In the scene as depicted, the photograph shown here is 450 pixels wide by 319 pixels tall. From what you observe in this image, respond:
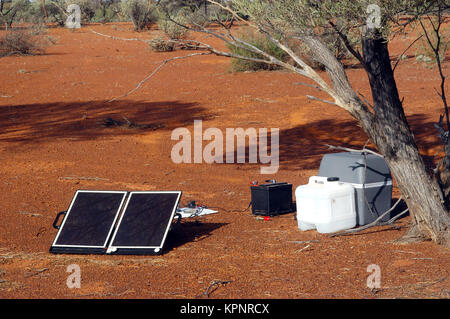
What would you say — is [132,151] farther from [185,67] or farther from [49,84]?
[185,67]

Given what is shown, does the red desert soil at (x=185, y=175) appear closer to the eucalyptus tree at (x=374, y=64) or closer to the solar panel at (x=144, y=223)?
the solar panel at (x=144, y=223)

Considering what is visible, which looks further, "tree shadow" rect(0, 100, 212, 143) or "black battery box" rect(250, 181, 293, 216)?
"tree shadow" rect(0, 100, 212, 143)

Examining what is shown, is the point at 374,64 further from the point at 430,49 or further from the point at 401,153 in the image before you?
the point at 430,49

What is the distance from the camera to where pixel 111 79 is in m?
19.5

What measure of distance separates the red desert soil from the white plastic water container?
171mm

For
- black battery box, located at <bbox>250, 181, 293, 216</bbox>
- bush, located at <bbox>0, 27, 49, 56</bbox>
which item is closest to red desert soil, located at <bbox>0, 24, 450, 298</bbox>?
black battery box, located at <bbox>250, 181, 293, 216</bbox>

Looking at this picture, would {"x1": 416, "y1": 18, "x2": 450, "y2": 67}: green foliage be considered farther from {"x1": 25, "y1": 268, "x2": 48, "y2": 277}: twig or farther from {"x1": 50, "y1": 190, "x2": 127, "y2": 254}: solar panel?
{"x1": 25, "y1": 268, "x2": 48, "y2": 277}: twig

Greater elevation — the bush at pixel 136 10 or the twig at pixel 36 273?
the bush at pixel 136 10

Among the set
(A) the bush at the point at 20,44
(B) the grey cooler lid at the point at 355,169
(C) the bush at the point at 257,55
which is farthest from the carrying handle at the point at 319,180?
(A) the bush at the point at 20,44

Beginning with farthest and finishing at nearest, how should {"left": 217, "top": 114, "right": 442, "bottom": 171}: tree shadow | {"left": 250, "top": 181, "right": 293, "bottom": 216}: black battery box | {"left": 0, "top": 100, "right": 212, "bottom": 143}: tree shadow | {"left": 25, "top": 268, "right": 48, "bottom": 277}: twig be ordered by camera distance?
{"left": 0, "top": 100, "right": 212, "bottom": 143}: tree shadow < {"left": 217, "top": 114, "right": 442, "bottom": 171}: tree shadow < {"left": 250, "top": 181, "right": 293, "bottom": 216}: black battery box < {"left": 25, "top": 268, "right": 48, "bottom": 277}: twig

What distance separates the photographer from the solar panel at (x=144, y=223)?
5.67 metres

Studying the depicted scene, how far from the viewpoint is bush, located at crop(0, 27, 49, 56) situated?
2558 centimetres

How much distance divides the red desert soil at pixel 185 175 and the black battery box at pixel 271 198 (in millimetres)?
151

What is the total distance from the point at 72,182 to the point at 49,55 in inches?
714
